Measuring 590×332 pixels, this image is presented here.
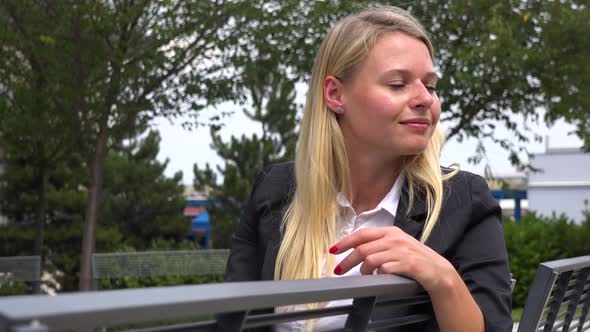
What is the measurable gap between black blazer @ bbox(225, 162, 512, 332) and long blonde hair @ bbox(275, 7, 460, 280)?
42 millimetres

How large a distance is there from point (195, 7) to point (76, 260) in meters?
11.4

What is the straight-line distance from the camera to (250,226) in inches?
104

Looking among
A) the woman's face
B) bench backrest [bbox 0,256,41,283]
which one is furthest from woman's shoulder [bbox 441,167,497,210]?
bench backrest [bbox 0,256,41,283]

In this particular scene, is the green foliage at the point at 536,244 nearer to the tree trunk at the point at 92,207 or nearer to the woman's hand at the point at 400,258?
the tree trunk at the point at 92,207

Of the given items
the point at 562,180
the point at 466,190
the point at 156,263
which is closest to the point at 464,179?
the point at 466,190

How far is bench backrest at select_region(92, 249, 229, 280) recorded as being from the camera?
11.9m

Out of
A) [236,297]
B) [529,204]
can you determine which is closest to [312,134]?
[236,297]

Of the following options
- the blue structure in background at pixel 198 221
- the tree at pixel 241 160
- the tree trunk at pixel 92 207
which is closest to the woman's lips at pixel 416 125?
the tree trunk at pixel 92 207

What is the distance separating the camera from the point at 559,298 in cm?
310

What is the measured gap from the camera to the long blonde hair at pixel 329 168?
7.95 ft

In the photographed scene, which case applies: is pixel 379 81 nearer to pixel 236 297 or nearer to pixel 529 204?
pixel 236 297

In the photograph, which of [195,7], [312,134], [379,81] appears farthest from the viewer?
[195,7]

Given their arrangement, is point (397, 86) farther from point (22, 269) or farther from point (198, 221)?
point (198, 221)

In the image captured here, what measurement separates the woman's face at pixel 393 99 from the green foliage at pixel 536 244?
15.9 meters
